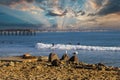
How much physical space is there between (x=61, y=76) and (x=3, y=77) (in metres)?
2.58

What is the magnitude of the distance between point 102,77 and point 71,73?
2012 millimetres

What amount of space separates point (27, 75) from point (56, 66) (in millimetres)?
4898

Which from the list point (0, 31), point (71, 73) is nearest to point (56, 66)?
point (71, 73)

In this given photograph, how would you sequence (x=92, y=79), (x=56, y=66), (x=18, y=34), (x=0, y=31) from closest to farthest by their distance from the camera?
1. (x=92, y=79)
2. (x=56, y=66)
3. (x=0, y=31)
4. (x=18, y=34)

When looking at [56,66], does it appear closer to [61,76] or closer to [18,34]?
[61,76]

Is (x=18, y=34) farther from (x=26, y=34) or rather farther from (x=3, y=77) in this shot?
(x=3, y=77)

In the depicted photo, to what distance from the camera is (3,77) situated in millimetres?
17312

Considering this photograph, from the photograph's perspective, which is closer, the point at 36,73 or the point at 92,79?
the point at 92,79

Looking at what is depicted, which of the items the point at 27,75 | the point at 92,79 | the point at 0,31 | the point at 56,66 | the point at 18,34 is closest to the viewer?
the point at 92,79

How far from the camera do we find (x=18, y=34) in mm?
197875

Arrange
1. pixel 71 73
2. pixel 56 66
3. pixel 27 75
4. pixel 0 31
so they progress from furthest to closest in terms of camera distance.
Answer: pixel 0 31, pixel 56 66, pixel 71 73, pixel 27 75

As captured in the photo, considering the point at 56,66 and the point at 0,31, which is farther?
the point at 0,31

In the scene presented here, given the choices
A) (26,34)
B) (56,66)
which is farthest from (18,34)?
(56,66)

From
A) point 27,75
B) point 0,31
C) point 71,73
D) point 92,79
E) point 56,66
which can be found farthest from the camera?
point 0,31
